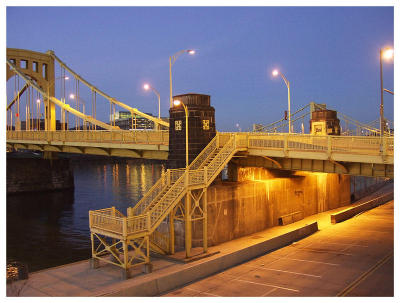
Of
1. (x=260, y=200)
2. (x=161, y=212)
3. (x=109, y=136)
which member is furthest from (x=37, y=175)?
(x=161, y=212)

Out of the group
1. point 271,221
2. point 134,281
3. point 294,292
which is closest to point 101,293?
point 134,281

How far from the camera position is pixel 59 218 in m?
48.0

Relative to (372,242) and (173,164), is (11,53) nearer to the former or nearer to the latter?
(173,164)

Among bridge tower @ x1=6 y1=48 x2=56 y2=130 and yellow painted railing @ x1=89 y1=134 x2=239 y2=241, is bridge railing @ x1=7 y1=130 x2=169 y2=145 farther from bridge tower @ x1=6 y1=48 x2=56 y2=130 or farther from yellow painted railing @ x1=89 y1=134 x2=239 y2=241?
bridge tower @ x1=6 y1=48 x2=56 y2=130

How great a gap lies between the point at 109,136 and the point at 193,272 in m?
19.2

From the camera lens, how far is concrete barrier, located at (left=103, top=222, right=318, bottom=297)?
19.5 m

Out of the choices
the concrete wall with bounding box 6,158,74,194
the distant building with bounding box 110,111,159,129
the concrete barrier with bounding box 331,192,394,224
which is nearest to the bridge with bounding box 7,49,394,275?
the concrete barrier with bounding box 331,192,394,224

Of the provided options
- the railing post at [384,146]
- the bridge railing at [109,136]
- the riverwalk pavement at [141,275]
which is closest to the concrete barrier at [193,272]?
the riverwalk pavement at [141,275]

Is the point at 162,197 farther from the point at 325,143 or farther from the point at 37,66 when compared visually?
the point at 37,66

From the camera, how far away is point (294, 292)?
19.6 meters

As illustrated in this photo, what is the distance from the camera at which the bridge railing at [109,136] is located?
32.5 meters

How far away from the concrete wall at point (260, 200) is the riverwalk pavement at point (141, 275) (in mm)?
1481

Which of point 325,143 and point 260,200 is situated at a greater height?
point 325,143

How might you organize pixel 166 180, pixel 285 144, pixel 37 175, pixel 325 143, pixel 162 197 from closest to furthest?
pixel 162 197
pixel 325 143
pixel 285 144
pixel 166 180
pixel 37 175
